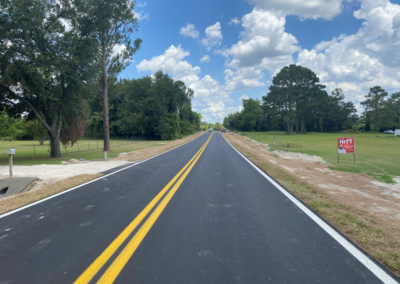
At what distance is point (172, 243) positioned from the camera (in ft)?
12.5

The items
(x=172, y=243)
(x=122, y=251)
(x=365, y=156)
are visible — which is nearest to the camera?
(x=122, y=251)

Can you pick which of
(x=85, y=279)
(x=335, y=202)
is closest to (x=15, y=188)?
(x=85, y=279)

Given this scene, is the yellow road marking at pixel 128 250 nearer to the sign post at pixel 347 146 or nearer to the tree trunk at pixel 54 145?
the sign post at pixel 347 146

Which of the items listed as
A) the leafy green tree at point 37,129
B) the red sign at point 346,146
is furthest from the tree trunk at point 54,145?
the red sign at point 346,146

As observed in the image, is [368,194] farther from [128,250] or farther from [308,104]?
[308,104]

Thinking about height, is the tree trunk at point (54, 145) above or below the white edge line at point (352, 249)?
above

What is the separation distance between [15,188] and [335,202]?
384 inches

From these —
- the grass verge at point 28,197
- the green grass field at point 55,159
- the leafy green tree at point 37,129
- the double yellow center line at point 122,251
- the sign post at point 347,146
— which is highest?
the leafy green tree at point 37,129

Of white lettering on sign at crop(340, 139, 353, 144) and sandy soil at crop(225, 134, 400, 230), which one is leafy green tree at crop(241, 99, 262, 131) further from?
sandy soil at crop(225, 134, 400, 230)

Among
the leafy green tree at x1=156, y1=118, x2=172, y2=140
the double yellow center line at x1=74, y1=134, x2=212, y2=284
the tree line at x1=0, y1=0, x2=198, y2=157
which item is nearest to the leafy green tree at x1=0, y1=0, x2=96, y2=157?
the tree line at x1=0, y1=0, x2=198, y2=157

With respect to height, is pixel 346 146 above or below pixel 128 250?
above

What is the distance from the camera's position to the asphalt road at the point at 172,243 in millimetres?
2979

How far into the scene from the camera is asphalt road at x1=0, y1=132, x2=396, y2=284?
2.98 metres

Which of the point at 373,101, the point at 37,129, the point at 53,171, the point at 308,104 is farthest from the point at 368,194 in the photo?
the point at 373,101
